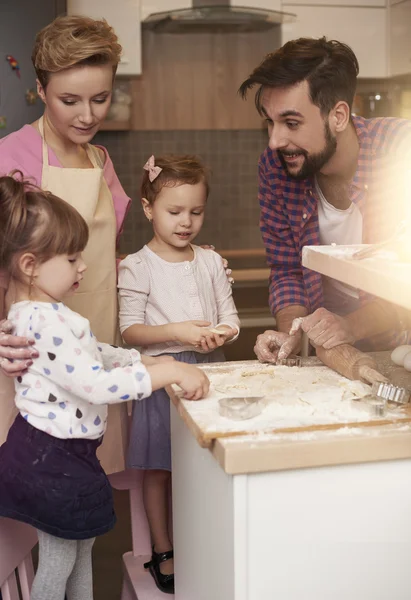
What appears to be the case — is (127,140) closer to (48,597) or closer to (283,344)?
(283,344)

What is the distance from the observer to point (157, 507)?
178 centimetres

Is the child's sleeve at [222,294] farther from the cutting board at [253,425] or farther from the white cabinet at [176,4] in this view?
the white cabinet at [176,4]

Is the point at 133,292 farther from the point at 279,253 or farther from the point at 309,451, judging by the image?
the point at 309,451

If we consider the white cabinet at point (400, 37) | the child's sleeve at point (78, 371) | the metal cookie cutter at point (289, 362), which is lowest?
the metal cookie cutter at point (289, 362)

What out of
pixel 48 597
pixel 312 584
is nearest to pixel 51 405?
pixel 48 597

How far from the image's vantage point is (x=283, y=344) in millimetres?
1535

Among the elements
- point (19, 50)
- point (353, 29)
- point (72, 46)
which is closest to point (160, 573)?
point (72, 46)

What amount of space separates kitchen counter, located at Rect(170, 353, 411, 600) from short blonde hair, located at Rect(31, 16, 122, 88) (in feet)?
2.67

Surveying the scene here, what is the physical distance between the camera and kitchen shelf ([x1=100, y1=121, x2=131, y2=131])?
353 cm

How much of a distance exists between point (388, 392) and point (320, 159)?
67cm

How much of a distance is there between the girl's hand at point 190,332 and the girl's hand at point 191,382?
0.34 meters

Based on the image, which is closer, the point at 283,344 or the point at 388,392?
the point at 388,392

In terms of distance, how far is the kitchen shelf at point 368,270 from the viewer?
0.95 metres

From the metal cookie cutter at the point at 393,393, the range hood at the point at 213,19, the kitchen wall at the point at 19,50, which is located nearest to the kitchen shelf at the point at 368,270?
the metal cookie cutter at the point at 393,393
